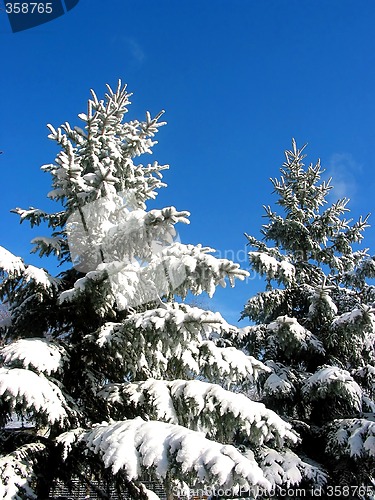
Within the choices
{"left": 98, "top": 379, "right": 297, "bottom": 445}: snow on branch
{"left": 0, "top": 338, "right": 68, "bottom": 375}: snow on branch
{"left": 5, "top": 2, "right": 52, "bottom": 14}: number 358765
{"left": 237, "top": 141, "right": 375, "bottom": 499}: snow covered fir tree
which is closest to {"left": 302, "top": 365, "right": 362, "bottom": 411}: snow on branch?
{"left": 237, "top": 141, "right": 375, "bottom": 499}: snow covered fir tree

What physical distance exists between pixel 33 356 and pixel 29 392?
0.64 m

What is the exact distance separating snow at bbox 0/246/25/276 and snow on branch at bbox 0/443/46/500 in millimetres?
2342

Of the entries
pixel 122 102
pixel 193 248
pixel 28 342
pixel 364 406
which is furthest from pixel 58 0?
pixel 364 406

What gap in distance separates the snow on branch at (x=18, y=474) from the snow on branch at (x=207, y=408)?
1.43 meters

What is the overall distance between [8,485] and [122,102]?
659 centimetres

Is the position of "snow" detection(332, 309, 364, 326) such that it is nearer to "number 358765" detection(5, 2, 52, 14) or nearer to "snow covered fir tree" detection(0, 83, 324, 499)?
"snow covered fir tree" detection(0, 83, 324, 499)

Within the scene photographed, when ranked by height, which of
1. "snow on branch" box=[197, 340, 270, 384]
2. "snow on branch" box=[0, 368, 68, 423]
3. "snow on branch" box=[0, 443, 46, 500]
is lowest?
"snow on branch" box=[0, 443, 46, 500]

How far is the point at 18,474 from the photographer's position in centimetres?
498

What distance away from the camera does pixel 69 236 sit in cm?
766

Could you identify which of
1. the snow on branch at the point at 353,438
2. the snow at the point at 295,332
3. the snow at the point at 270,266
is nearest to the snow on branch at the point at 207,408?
the snow on branch at the point at 353,438

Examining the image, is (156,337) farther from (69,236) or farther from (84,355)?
(69,236)

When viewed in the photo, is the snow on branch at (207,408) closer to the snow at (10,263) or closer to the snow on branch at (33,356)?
the snow on branch at (33,356)

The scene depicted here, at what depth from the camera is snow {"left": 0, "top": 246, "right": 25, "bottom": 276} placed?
19.2ft

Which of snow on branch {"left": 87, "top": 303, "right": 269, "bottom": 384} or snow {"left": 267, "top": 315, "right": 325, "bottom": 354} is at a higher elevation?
snow {"left": 267, "top": 315, "right": 325, "bottom": 354}
